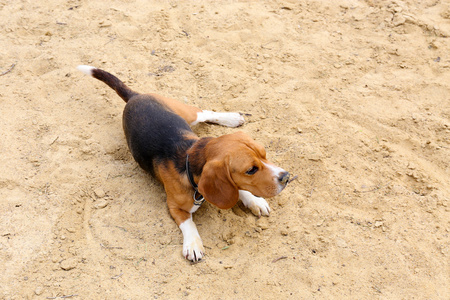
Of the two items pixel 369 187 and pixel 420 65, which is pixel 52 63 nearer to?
pixel 369 187

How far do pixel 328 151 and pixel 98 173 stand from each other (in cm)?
283

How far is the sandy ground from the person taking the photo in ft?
12.6

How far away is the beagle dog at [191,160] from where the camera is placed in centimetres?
376

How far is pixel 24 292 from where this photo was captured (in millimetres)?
3748

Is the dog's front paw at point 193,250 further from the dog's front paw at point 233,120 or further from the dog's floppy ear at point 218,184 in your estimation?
the dog's front paw at point 233,120

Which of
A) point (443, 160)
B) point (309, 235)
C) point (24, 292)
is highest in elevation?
point (443, 160)

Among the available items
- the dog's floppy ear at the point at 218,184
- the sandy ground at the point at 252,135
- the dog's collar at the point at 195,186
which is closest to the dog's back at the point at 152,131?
the dog's collar at the point at 195,186

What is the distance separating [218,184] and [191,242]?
77cm

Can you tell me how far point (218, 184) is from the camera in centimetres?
376

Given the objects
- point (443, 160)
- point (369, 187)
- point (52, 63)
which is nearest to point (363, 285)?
point (369, 187)

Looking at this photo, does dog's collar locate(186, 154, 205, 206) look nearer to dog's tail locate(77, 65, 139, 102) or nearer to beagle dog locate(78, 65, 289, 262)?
beagle dog locate(78, 65, 289, 262)

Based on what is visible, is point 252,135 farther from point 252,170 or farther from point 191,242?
point 191,242

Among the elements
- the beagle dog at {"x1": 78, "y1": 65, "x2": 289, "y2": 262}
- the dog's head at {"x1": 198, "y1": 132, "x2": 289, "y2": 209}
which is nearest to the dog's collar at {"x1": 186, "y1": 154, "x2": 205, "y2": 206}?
the beagle dog at {"x1": 78, "y1": 65, "x2": 289, "y2": 262}

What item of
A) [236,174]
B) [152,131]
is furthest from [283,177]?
[152,131]
